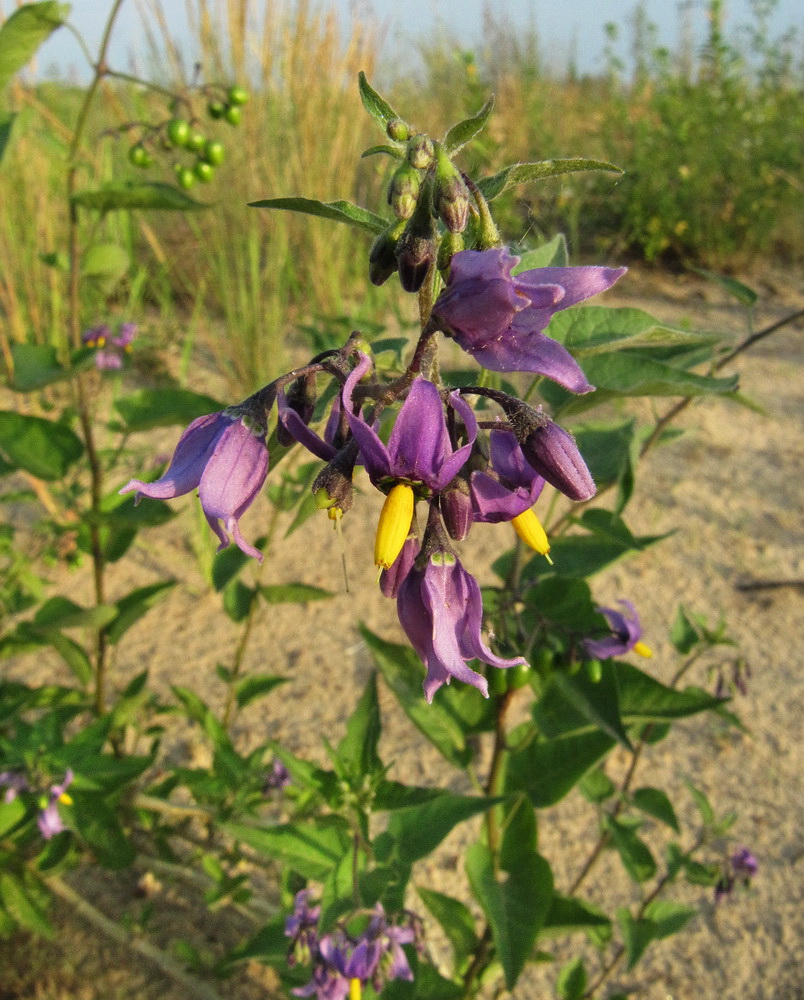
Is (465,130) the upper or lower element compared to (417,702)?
upper

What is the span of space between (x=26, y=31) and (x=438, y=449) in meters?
1.43

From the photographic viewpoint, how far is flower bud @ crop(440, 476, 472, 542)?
69cm

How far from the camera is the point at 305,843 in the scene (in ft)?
3.83

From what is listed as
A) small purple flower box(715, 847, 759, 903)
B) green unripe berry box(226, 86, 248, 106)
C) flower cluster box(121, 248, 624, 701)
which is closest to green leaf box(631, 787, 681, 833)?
small purple flower box(715, 847, 759, 903)

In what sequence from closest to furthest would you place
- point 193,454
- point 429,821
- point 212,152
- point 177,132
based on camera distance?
point 193,454 → point 429,821 → point 177,132 → point 212,152

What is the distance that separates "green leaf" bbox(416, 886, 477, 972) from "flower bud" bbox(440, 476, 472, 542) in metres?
0.87

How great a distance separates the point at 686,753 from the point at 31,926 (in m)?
1.67

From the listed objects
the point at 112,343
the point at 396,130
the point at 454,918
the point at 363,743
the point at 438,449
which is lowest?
the point at 454,918

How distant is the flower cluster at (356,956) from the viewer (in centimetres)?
116

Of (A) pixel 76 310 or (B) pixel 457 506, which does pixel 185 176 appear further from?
(B) pixel 457 506

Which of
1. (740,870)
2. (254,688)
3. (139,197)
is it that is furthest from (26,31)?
(740,870)

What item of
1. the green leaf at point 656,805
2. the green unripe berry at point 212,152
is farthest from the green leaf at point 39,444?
the green leaf at point 656,805

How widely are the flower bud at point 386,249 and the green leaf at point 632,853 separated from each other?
1.12 m

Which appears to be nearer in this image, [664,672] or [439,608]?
[439,608]
